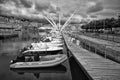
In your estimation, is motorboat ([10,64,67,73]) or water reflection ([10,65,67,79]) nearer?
water reflection ([10,65,67,79])

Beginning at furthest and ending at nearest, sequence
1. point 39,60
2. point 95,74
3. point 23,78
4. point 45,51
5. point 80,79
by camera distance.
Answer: point 45,51
point 39,60
point 23,78
point 80,79
point 95,74

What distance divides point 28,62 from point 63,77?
460cm

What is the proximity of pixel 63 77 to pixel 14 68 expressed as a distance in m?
6.17

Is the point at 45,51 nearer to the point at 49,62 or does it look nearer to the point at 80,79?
the point at 49,62

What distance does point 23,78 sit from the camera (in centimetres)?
1307

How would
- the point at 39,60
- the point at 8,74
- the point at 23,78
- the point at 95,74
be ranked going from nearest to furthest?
the point at 95,74
the point at 23,78
the point at 8,74
the point at 39,60

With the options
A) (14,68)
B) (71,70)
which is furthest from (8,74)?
(71,70)

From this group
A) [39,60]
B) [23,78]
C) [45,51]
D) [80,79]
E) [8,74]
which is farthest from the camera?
[45,51]

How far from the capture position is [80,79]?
40.3 feet

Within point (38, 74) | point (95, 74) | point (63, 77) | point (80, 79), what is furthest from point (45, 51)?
point (95, 74)

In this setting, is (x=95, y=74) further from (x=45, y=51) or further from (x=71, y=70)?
(x=45, y=51)

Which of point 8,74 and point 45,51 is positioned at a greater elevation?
point 45,51

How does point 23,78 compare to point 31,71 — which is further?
point 31,71

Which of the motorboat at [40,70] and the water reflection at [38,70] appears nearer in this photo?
the water reflection at [38,70]
